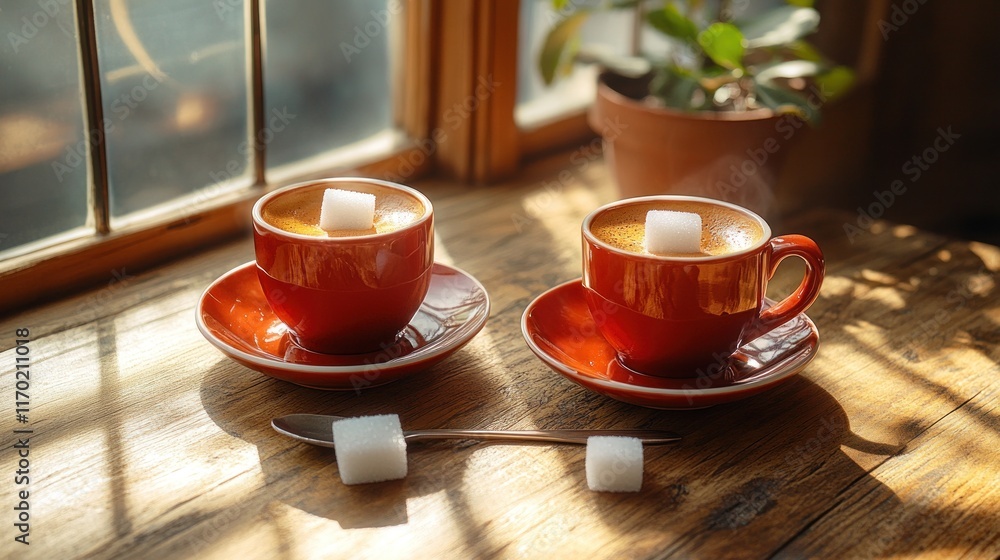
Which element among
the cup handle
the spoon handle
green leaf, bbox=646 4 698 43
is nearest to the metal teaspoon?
the spoon handle

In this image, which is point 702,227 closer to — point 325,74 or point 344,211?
point 344,211

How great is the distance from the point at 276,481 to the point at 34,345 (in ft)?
1.15

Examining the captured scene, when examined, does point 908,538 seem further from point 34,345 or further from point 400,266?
point 34,345

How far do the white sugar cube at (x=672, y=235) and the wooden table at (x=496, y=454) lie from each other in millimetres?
151

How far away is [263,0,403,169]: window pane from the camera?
1206mm

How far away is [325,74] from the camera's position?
1273mm

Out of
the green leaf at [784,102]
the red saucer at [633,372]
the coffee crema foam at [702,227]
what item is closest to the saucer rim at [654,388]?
the red saucer at [633,372]

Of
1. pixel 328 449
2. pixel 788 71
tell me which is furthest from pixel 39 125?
pixel 788 71

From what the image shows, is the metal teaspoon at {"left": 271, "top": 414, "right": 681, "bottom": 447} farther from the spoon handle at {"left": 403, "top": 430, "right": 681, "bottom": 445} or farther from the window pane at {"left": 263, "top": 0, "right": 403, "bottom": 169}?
the window pane at {"left": 263, "top": 0, "right": 403, "bottom": 169}

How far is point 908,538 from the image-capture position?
2.31 feet

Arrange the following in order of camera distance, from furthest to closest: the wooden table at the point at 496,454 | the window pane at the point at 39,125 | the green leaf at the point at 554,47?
the green leaf at the point at 554,47, the window pane at the point at 39,125, the wooden table at the point at 496,454

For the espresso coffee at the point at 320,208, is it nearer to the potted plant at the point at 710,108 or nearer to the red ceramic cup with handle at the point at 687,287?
the red ceramic cup with handle at the point at 687,287

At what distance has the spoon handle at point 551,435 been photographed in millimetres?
798

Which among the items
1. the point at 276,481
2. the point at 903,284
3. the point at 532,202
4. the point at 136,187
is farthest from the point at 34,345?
the point at 903,284
